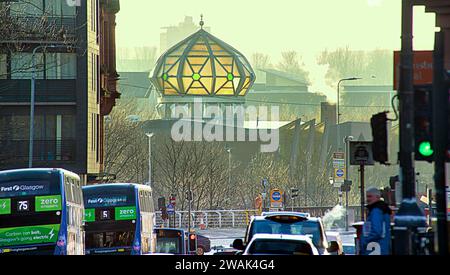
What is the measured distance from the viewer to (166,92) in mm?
177375

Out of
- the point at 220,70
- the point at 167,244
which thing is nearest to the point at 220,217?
the point at 167,244

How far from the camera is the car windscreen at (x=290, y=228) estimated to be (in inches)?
997

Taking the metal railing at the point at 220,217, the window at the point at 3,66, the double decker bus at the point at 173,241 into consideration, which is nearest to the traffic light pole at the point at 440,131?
the double decker bus at the point at 173,241

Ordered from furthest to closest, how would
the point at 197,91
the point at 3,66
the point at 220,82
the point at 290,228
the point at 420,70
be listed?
the point at 197,91
the point at 220,82
the point at 3,66
the point at 420,70
the point at 290,228

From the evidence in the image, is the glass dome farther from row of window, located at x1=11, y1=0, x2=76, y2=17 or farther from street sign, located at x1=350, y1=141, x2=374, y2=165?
street sign, located at x1=350, y1=141, x2=374, y2=165

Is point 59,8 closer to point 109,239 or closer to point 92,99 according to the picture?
point 92,99

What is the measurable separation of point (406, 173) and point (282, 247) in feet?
8.23

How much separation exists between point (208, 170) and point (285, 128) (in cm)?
2578

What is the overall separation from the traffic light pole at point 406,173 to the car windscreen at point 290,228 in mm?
5946

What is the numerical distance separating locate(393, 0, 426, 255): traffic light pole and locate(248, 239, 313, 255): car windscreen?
2.01 meters

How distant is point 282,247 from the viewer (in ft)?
68.1

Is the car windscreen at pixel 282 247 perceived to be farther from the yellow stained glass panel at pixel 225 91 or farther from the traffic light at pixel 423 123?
the yellow stained glass panel at pixel 225 91

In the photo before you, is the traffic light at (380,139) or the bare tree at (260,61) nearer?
the traffic light at (380,139)
